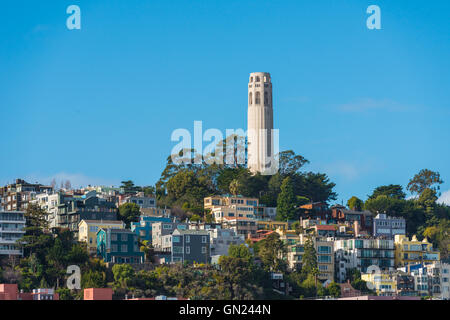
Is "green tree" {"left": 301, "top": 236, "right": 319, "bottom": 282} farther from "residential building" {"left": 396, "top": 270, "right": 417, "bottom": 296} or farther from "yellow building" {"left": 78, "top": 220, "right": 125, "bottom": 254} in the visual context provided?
"yellow building" {"left": 78, "top": 220, "right": 125, "bottom": 254}

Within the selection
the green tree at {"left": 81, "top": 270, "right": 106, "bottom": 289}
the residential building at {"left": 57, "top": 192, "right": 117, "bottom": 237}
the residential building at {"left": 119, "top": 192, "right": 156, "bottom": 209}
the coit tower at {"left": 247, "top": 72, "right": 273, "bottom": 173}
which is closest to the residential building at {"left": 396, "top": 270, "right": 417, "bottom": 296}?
the green tree at {"left": 81, "top": 270, "right": 106, "bottom": 289}

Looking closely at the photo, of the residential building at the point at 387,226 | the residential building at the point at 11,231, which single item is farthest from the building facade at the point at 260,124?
the residential building at the point at 11,231

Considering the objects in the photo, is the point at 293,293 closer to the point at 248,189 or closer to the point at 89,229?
the point at 89,229

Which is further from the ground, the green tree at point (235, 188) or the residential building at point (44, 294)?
the green tree at point (235, 188)

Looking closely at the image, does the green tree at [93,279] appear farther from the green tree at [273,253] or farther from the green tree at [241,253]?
the green tree at [273,253]
